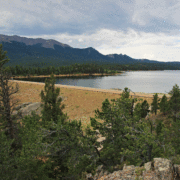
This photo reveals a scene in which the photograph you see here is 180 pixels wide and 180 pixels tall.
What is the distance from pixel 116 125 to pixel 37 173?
21.3ft

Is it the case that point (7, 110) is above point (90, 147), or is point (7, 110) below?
above

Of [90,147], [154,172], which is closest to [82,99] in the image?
[90,147]

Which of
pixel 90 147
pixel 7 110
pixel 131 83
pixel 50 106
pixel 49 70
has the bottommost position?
pixel 90 147

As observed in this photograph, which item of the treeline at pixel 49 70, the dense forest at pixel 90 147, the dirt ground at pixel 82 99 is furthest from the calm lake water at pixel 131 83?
the dense forest at pixel 90 147

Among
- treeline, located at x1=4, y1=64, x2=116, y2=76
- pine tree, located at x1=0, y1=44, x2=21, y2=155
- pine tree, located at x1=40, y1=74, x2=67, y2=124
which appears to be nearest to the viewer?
pine tree, located at x1=40, y1=74, x2=67, y2=124

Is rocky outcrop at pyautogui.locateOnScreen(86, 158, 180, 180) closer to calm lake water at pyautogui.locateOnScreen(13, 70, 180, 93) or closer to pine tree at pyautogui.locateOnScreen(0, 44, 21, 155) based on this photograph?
pine tree at pyautogui.locateOnScreen(0, 44, 21, 155)

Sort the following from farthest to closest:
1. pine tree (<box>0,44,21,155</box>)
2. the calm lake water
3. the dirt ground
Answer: the calm lake water → the dirt ground → pine tree (<box>0,44,21,155</box>)

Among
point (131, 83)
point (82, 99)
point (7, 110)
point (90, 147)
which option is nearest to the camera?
point (90, 147)

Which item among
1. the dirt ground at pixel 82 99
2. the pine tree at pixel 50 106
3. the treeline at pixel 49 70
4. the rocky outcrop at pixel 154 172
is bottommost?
the dirt ground at pixel 82 99

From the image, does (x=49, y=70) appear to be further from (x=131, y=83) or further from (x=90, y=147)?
(x=90, y=147)

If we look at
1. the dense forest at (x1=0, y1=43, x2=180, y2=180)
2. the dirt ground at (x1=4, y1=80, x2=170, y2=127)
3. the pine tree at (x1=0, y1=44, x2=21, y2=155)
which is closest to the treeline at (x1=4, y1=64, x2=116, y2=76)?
the dirt ground at (x1=4, y1=80, x2=170, y2=127)

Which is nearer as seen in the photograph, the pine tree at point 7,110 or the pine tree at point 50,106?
the pine tree at point 50,106

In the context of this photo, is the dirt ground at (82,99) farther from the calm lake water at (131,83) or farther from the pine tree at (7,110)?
the calm lake water at (131,83)

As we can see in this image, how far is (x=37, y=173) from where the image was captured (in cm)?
848
